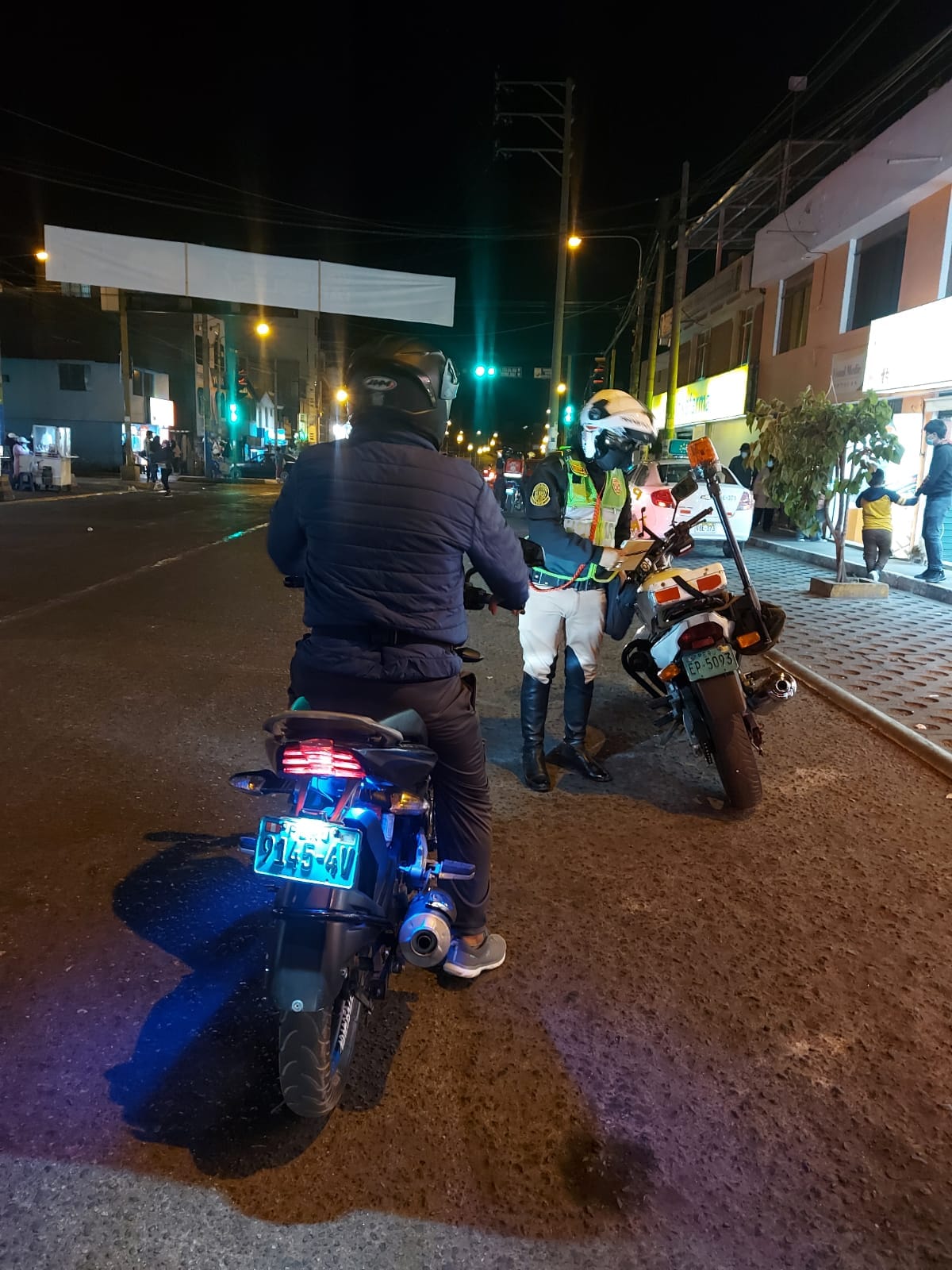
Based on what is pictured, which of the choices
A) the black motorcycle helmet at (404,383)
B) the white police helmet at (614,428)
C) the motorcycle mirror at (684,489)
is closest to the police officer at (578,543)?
the white police helmet at (614,428)

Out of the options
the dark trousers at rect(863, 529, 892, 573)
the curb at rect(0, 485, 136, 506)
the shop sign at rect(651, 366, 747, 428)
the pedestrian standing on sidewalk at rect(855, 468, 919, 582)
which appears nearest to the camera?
the pedestrian standing on sidewalk at rect(855, 468, 919, 582)

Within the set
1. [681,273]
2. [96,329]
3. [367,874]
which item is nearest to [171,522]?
[681,273]

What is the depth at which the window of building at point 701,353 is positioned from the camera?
3294 centimetres

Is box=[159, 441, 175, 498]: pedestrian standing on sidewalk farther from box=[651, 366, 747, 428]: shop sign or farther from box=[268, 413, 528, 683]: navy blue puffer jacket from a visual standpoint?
box=[268, 413, 528, 683]: navy blue puffer jacket

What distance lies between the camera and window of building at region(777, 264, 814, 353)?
2119cm

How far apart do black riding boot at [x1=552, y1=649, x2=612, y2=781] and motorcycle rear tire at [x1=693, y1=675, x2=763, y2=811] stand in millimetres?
761

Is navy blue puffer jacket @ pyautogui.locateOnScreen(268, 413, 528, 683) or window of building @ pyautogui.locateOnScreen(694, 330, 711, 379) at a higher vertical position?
window of building @ pyautogui.locateOnScreen(694, 330, 711, 379)

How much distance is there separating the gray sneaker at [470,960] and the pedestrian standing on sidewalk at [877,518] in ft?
32.2

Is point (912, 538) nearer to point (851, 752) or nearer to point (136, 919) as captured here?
point (851, 752)

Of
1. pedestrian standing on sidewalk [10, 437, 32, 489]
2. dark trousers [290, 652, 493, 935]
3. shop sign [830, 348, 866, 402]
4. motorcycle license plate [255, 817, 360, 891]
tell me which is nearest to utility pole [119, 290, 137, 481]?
pedestrian standing on sidewalk [10, 437, 32, 489]

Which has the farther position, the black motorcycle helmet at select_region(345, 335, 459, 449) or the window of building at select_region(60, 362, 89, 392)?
the window of building at select_region(60, 362, 89, 392)

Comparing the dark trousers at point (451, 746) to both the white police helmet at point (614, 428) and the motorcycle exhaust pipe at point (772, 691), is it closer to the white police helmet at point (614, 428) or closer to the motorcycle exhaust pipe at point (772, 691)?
the white police helmet at point (614, 428)

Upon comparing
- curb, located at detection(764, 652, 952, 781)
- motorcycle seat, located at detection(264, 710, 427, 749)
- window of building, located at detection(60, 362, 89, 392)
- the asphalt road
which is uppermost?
window of building, located at detection(60, 362, 89, 392)

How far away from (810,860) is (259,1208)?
2.90 m
